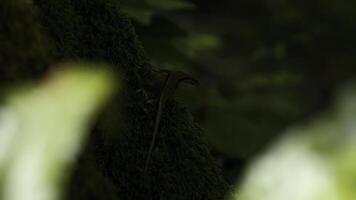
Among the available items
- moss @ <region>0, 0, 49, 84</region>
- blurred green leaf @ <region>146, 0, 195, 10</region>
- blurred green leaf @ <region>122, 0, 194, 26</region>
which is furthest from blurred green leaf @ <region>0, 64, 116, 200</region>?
blurred green leaf @ <region>146, 0, 195, 10</region>

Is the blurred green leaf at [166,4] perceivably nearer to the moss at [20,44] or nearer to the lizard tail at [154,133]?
the lizard tail at [154,133]

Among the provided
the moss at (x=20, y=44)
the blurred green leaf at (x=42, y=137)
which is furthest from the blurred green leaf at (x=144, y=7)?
the blurred green leaf at (x=42, y=137)

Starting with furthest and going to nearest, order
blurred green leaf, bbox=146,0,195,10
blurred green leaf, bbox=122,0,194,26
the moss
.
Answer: blurred green leaf, bbox=146,0,195,10 < blurred green leaf, bbox=122,0,194,26 < the moss

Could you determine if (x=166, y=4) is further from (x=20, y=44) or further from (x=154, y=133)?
(x=20, y=44)

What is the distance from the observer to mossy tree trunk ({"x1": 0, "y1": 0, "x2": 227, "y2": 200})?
110cm

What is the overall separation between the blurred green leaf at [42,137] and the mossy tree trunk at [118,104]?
0.40 ft

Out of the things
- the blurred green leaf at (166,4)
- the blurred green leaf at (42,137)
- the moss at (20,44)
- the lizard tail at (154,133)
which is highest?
the blurred green leaf at (42,137)

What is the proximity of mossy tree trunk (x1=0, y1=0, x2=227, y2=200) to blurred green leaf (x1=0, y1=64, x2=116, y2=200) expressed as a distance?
0.12 metres

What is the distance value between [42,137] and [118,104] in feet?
1.61

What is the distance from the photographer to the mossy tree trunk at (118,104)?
1.10 metres

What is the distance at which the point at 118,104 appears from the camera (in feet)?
4.39

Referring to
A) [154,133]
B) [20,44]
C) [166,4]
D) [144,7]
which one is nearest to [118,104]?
[154,133]

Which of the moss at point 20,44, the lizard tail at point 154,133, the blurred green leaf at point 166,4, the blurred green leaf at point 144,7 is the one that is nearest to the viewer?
the moss at point 20,44

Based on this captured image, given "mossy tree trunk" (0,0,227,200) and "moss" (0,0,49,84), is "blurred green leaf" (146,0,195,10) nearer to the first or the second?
"mossy tree trunk" (0,0,227,200)
